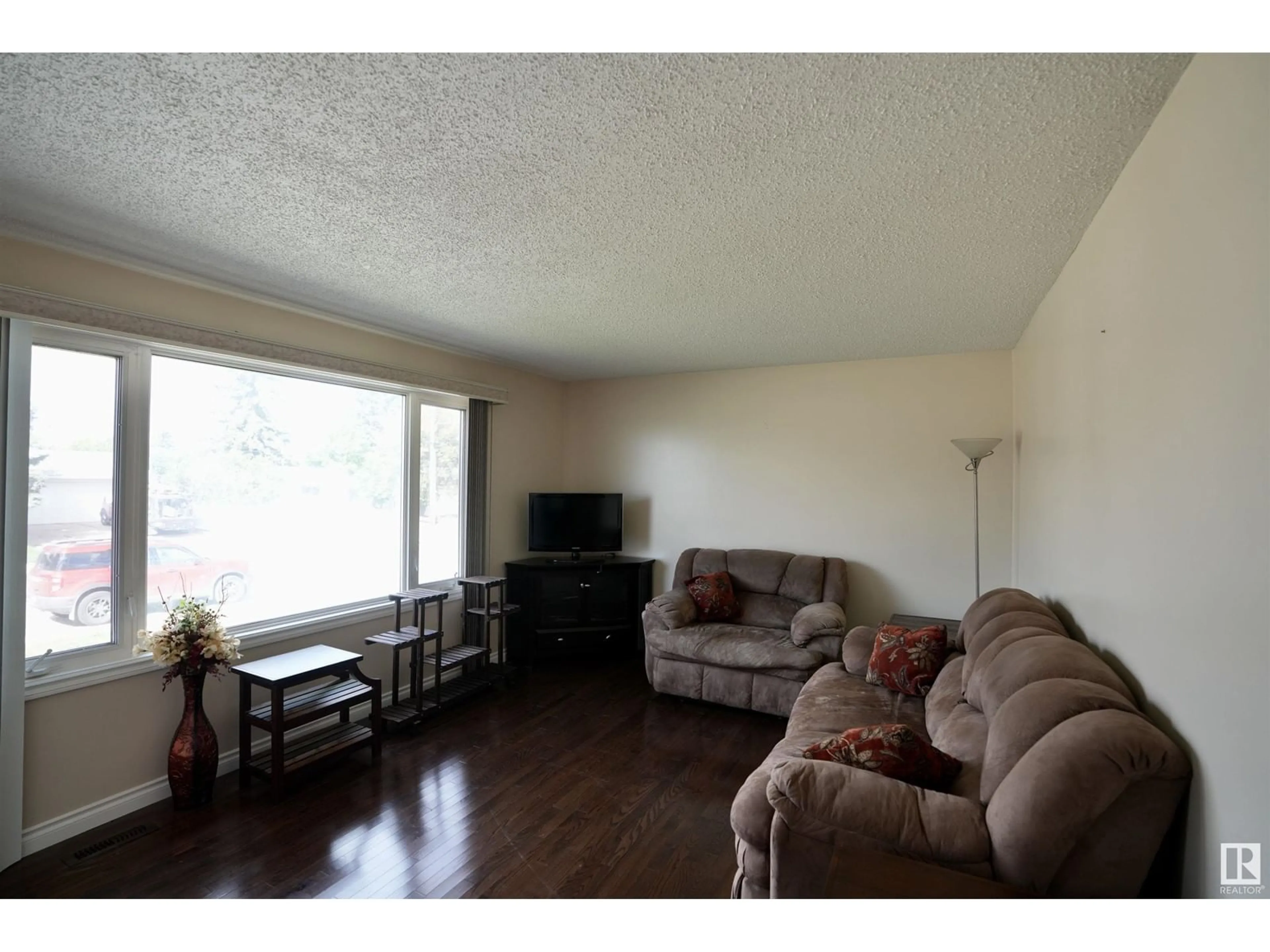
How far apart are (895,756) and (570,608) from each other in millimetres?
3422

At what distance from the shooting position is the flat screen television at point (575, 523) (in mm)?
5016

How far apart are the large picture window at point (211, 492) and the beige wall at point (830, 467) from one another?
75.0 inches

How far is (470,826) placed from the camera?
2422mm

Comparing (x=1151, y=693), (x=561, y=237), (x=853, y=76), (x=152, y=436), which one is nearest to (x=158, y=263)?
(x=152, y=436)

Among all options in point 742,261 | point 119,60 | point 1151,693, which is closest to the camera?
point 119,60

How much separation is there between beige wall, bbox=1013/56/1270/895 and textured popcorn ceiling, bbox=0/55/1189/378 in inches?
9.6

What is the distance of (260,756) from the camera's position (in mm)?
2871

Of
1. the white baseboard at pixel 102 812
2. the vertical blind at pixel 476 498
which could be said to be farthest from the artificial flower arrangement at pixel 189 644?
the vertical blind at pixel 476 498

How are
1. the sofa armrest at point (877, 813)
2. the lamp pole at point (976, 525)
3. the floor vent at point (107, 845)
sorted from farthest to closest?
the lamp pole at point (976, 525) → the floor vent at point (107, 845) → the sofa armrest at point (877, 813)

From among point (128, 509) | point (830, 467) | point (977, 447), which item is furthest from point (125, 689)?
point (977, 447)

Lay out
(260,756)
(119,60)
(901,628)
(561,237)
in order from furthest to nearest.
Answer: (901,628)
(260,756)
(561,237)
(119,60)

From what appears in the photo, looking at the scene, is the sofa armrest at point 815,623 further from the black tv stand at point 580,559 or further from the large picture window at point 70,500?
the large picture window at point 70,500

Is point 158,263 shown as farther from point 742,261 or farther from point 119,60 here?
point 742,261
